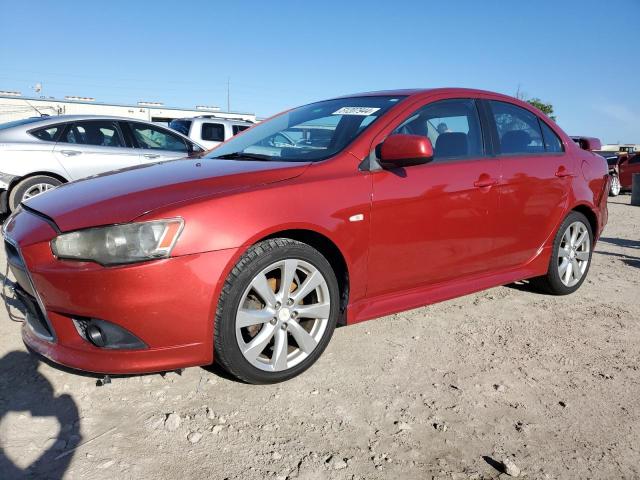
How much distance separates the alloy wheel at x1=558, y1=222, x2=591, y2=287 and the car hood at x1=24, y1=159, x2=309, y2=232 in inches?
101

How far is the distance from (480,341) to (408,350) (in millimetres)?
523

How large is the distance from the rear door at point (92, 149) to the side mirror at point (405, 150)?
501 centimetres

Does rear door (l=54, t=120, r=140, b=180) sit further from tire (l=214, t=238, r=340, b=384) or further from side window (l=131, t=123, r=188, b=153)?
tire (l=214, t=238, r=340, b=384)

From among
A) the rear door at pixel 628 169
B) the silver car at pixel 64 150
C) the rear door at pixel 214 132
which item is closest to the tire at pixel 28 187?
the silver car at pixel 64 150

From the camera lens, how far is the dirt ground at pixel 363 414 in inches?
80.0

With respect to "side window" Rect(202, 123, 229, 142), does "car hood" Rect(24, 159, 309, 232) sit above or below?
below

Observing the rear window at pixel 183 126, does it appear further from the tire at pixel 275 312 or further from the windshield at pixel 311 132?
the tire at pixel 275 312

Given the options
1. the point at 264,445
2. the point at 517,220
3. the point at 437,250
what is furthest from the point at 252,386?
the point at 517,220

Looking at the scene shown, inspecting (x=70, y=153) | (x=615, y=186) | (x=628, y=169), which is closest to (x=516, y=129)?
(x=70, y=153)

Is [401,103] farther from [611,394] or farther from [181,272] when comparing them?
[611,394]

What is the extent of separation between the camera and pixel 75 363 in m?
2.30

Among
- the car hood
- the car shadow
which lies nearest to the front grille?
the car shadow

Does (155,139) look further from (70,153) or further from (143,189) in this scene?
(143,189)

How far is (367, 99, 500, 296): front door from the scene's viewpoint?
295cm
